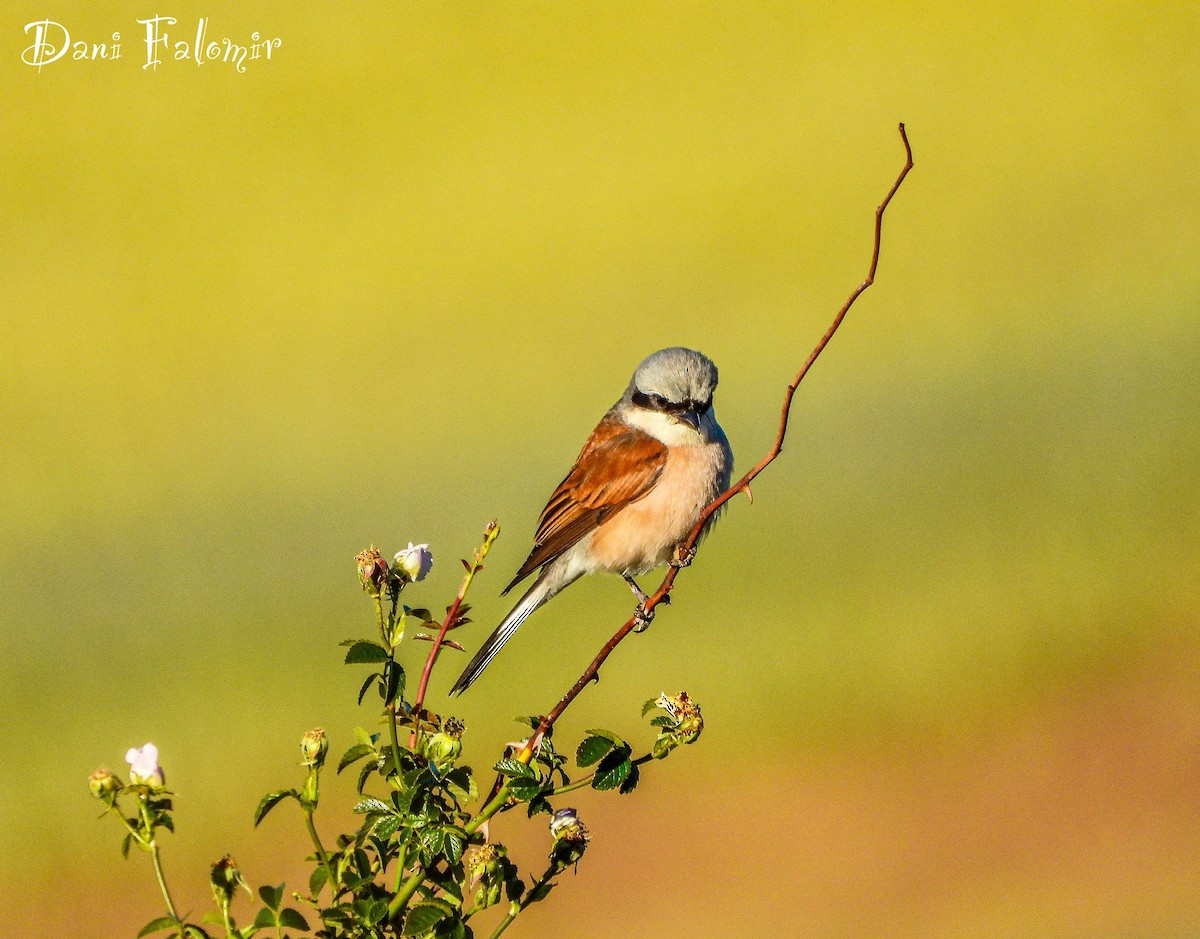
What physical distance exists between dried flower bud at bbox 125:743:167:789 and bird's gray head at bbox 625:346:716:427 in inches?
97.1

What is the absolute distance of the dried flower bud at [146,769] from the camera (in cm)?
134

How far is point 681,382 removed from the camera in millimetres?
3668

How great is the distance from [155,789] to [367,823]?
25 centimetres

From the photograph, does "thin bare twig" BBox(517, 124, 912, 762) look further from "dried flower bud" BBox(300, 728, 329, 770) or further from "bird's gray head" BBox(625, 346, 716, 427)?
"bird's gray head" BBox(625, 346, 716, 427)

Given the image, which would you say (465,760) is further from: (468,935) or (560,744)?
(468,935)

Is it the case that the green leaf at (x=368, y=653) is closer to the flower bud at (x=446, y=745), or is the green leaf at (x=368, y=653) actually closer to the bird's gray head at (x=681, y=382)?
the flower bud at (x=446, y=745)

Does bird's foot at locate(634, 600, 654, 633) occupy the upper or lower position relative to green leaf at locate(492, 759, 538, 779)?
upper

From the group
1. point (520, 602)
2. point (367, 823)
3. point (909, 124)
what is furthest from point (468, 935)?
point (909, 124)

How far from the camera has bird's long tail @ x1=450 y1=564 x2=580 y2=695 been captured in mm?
3287

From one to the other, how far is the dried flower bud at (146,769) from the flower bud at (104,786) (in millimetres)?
21

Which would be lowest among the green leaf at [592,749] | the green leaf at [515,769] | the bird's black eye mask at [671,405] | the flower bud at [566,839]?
the flower bud at [566,839]

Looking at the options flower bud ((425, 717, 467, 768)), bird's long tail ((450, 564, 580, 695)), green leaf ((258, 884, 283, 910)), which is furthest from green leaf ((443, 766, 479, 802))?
bird's long tail ((450, 564, 580, 695))

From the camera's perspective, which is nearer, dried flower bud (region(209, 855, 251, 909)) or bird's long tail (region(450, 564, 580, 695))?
dried flower bud (region(209, 855, 251, 909))

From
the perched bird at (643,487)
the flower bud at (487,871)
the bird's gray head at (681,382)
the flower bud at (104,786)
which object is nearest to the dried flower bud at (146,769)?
the flower bud at (104,786)
